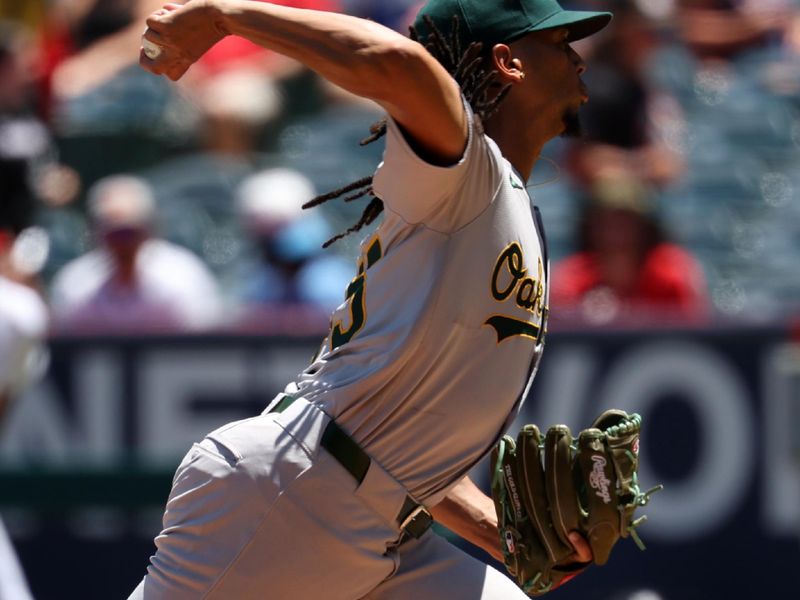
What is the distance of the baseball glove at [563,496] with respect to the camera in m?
3.11

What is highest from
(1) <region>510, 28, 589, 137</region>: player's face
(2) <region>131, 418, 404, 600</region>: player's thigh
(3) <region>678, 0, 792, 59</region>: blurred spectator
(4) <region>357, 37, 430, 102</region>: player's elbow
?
(4) <region>357, 37, 430, 102</region>: player's elbow

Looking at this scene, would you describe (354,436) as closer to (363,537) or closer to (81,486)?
(363,537)

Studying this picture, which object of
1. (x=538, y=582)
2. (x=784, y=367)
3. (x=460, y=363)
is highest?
(x=460, y=363)

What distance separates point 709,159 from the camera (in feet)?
26.0

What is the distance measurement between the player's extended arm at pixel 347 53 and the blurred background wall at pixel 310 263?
350 centimetres

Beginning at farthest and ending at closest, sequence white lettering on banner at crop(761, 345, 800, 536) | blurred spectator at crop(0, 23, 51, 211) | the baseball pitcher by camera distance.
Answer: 1. blurred spectator at crop(0, 23, 51, 211)
2. white lettering on banner at crop(761, 345, 800, 536)
3. the baseball pitcher

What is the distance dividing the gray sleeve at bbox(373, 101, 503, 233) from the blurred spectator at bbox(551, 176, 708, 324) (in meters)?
3.47

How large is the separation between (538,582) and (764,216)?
16.5 feet

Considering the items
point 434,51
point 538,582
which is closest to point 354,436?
point 538,582

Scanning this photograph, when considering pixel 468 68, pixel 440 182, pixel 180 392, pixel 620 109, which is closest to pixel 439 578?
pixel 440 182

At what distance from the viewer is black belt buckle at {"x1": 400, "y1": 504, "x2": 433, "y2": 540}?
2977mm

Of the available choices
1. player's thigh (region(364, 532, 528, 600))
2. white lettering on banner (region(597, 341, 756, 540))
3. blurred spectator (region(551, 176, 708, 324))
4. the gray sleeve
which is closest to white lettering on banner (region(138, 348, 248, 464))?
blurred spectator (region(551, 176, 708, 324))

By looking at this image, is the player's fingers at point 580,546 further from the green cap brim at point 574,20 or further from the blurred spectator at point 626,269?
the blurred spectator at point 626,269

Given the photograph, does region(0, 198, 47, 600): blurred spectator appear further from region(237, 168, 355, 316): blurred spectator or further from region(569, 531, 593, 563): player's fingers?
region(569, 531, 593, 563): player's fingers
